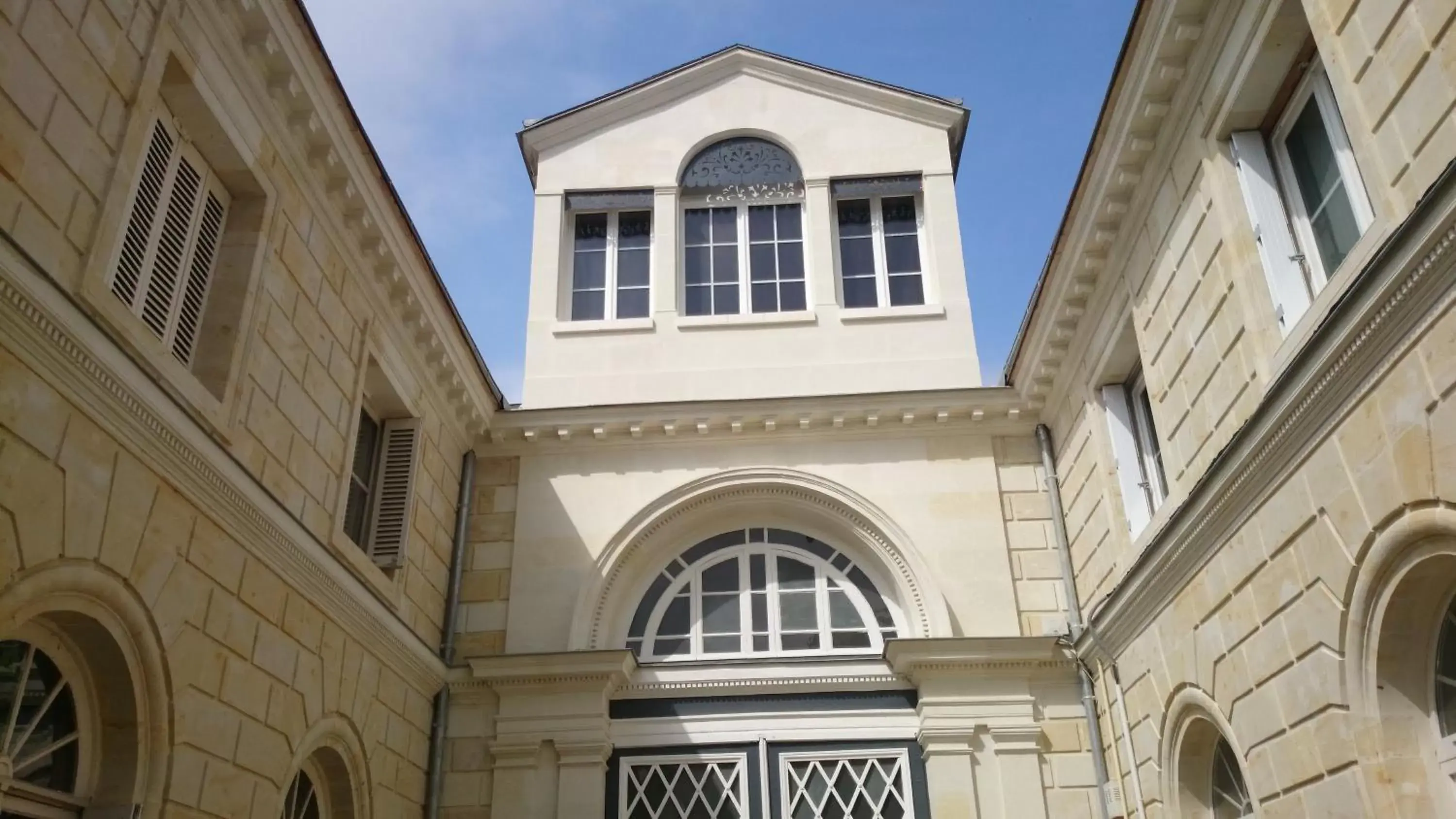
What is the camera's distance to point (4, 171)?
4223mm

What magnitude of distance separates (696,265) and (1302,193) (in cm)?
673

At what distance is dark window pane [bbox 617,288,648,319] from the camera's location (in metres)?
11.3

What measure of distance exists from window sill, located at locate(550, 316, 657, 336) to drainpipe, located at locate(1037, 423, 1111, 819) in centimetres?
394

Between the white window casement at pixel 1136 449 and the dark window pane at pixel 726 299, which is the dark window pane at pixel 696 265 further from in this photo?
the white window casement at pixel 1136 449

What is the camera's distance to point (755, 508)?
393 inches

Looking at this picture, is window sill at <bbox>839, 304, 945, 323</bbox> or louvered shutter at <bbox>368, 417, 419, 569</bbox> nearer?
louvered shutter at <bbox>368, 417, 419, 569</bbox>

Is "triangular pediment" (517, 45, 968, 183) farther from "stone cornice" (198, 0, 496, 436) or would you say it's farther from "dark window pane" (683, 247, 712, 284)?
"stone cornice" (198, 0, 496, 436)

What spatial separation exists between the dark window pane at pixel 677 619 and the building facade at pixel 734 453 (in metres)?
0.06

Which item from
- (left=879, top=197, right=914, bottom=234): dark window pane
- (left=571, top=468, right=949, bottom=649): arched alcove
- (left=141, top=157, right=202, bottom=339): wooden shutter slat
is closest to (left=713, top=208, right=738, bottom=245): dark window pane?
(left=879, top=197, right=914, bottom=234): dark window pane

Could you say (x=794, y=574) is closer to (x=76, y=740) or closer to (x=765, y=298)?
(x=765, y=298)

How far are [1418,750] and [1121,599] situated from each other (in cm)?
294

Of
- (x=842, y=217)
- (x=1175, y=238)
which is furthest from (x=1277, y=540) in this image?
(x=842, y=217)

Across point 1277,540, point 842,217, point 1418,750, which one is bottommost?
point 1418,750

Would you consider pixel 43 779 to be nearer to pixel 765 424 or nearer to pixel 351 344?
pixel 351 344
